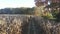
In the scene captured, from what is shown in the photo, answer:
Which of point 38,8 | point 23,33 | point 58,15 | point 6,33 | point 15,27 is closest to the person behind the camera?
point 6,33

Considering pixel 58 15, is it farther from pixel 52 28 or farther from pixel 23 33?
pixel 23 33

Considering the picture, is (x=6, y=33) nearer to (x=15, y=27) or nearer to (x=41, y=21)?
(x=15, y=27)

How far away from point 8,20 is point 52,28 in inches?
80.4

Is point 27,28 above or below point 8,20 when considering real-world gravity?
below

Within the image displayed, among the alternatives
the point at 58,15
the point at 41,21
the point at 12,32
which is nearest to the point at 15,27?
the point at 12,32

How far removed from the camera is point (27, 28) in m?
7.21

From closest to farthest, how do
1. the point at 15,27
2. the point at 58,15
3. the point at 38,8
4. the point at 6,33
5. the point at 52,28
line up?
the point at 6,33 < the point at 15,27 < the point at 52,28 < the point at 58,15 < the point at 38,8

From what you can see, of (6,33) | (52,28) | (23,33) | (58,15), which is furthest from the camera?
(58,15)

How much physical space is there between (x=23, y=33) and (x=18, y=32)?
46cm

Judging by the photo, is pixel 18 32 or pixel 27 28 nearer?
pixel 18 32

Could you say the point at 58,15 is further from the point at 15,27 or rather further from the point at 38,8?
the point at 15,27

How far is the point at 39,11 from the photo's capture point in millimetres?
14273

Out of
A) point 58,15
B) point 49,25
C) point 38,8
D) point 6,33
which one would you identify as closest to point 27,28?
point 49,25

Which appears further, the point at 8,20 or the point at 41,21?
the point at 41,21
